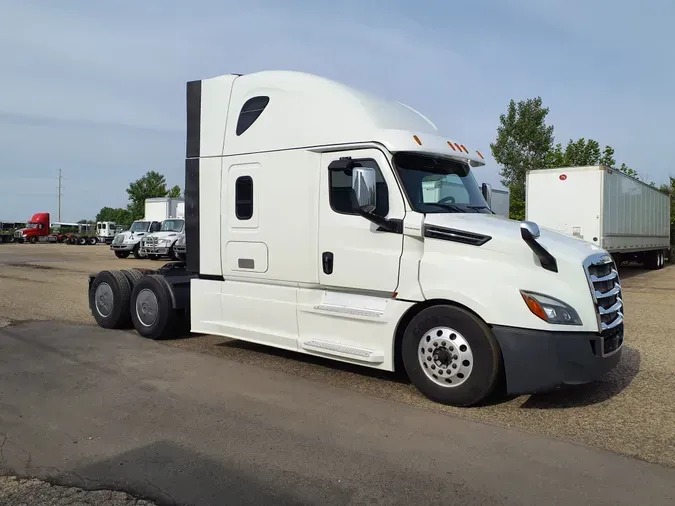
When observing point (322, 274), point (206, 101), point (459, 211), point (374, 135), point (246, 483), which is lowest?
point (246, 483)

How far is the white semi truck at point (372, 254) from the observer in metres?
5.02

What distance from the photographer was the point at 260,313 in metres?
6.79

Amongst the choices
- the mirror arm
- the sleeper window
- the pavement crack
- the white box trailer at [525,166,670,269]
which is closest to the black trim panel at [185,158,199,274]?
the sleeper window

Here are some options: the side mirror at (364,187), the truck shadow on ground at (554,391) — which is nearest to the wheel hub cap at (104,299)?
the truck shadow on ground at (554,391)

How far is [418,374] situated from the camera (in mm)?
5512

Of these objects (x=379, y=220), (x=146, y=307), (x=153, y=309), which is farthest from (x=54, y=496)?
(x=146, y=307)

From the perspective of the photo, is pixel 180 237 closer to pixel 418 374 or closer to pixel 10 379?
pixel 10 379

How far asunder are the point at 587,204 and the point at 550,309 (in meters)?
13.7

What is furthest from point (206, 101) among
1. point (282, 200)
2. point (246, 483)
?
point (246, 483)

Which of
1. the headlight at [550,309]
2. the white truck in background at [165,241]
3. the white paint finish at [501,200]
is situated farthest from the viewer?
the white truck in background at [165,241]

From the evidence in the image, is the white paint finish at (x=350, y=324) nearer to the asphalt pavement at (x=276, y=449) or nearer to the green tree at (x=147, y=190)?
the asphalt pavement at (x=276, y=449)

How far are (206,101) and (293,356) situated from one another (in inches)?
136

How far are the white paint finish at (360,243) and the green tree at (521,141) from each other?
1441 inches

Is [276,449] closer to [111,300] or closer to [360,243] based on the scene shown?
[360,243]
